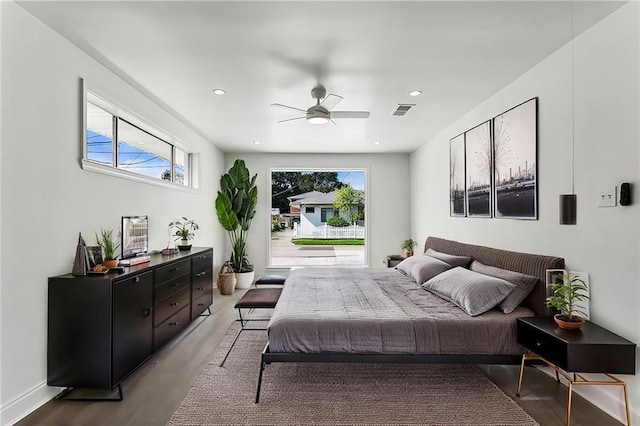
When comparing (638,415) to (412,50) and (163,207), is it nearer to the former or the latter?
(412,50)

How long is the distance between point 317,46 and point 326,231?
5.29 metres

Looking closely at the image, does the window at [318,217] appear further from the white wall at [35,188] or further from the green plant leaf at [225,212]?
the white wall at [35,188]

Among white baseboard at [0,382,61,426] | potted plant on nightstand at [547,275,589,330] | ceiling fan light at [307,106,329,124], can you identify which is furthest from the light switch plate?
white baseboard at [0,382,61,426]

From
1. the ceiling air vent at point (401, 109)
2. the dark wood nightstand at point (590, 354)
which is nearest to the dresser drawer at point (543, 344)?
the dark wood nightstand at point (590, 354)

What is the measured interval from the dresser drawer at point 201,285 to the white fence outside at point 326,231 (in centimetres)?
314

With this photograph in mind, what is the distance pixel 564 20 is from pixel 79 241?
3933 mm

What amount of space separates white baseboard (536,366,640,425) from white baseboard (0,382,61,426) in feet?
13.0

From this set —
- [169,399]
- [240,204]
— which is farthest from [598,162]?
[240,204]

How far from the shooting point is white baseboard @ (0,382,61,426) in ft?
7.06

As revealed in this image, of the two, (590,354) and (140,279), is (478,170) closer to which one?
(590,354)

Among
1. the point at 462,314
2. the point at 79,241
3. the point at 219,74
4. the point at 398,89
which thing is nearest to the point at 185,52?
the point at 219,74

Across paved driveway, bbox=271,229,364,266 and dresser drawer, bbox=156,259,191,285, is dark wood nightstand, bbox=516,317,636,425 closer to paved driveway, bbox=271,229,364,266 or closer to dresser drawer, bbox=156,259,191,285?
dresser drawer, bbox=156,259,191,285

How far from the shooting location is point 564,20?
231 centimetres

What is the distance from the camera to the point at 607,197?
2.30m
